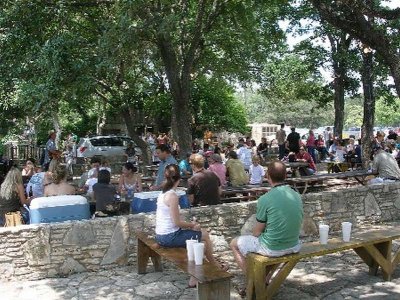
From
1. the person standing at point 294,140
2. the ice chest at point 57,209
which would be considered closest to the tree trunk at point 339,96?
the person standing at point 294,140

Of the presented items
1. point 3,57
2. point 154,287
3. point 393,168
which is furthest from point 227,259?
point 3,57

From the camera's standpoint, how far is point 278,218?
430 cm

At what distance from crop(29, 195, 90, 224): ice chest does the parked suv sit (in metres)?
14.6

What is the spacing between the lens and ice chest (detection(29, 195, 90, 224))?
571 centimetres

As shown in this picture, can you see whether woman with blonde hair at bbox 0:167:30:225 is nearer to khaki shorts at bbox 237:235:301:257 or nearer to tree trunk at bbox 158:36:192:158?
khaki shorts at bbox 237:235:301:257

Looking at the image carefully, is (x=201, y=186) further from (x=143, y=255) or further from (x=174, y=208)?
(x=174, y=208)

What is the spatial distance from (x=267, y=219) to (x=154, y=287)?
1.54 m

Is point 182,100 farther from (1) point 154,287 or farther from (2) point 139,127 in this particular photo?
(2) point 139,127

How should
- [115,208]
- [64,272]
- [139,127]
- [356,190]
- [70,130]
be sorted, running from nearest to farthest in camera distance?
[64,272] → [115,208] → [356,190] → [139,127] → [70,130]

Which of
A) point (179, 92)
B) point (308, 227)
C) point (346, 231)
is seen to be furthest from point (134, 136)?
point (346, 231)

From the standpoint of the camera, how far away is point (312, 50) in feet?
63.8

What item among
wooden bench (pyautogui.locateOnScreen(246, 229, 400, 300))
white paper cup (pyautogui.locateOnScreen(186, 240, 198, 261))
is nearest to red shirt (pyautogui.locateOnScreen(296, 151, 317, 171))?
wooden bench (pyautogui.locateOnScreen(246, 229, 400, 300))

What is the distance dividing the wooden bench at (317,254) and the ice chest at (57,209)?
93.4 inches

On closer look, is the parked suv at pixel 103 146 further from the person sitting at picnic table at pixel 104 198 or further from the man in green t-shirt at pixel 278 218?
the man in green t-shirt at pixel 278 218
